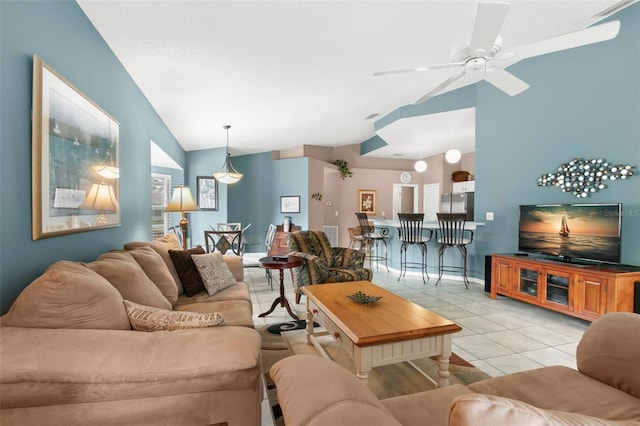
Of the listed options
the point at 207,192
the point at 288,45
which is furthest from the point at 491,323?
the point at 207,192

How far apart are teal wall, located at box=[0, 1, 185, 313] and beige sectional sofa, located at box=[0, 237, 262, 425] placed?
44 cm

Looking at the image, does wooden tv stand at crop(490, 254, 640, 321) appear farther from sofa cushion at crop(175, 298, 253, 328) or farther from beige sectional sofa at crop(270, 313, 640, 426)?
sofa cushion at crop(175, 298, 253, 328)

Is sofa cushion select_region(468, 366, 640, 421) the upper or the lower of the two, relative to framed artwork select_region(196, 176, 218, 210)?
lower

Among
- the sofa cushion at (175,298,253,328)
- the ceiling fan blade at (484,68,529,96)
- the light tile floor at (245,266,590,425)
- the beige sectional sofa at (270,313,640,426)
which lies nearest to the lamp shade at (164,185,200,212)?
the light tile floor at (245,266,590,425)

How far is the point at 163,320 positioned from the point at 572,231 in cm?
421

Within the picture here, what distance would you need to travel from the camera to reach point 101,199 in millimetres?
2398

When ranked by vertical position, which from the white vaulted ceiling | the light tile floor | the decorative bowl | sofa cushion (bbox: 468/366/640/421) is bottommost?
the light tile floor

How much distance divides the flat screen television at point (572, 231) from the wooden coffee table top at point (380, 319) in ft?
8.09

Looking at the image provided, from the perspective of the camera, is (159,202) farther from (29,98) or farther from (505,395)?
(505,395)

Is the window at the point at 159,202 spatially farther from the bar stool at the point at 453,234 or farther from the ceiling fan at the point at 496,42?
the ceiling fan at the point at 496,42

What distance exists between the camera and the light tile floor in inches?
99.9

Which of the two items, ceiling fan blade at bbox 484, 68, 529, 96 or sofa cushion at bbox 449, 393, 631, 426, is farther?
ceiling fan blade at bbox 484, 68, 529, 96

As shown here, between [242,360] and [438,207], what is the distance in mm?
8397

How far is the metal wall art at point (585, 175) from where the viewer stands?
10.9 ft
